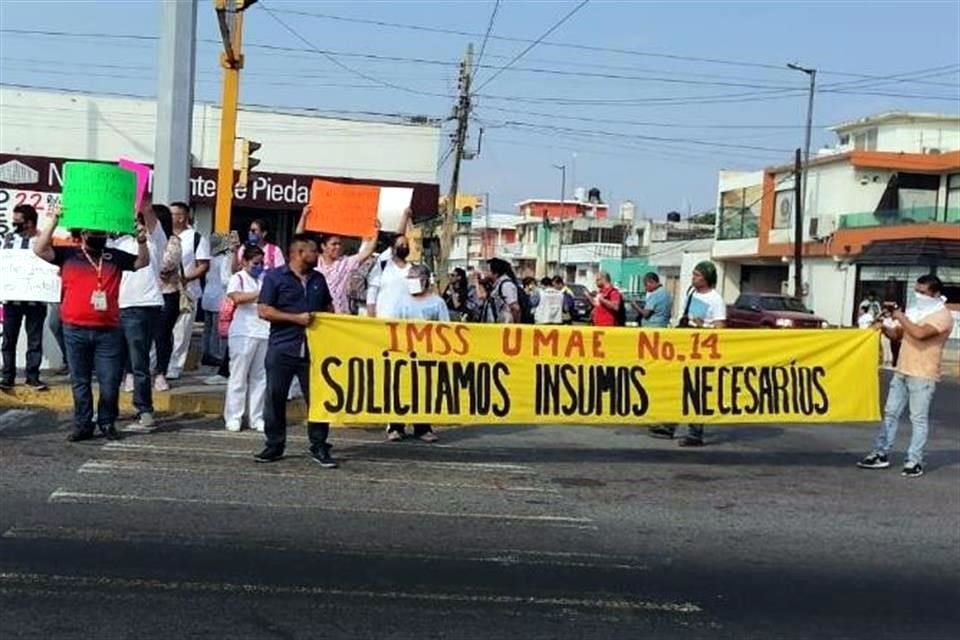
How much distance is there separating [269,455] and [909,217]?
42.7 meters

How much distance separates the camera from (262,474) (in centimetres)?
840

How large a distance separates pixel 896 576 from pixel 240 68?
11.4 metres

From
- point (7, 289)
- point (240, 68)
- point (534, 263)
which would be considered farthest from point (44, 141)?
point (534, 263)

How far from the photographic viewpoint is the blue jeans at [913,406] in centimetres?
977

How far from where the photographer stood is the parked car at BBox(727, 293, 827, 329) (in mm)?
31141

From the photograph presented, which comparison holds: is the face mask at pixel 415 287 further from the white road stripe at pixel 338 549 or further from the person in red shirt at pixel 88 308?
the white road stripe at pixel 338 549

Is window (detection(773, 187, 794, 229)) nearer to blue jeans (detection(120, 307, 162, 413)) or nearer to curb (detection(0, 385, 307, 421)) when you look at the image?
curb (detection(0, 385, 307, 421))

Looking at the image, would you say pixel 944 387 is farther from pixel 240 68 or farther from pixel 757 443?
pixel 240 68

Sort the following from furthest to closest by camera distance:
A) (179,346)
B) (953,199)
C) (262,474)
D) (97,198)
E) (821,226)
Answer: (821,226) < (953,199) < (179,346) < (97,198) < (262,474)

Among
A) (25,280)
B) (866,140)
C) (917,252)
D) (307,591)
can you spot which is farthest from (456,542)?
(866,140)

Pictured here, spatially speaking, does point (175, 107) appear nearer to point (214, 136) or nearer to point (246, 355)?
point (246, 355)

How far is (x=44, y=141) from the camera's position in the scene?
2973 centimetres

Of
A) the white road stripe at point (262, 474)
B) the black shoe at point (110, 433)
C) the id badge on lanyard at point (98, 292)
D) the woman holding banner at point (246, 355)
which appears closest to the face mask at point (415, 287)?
the woman holding banner at point (246, 355)

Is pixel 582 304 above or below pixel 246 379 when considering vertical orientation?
above
